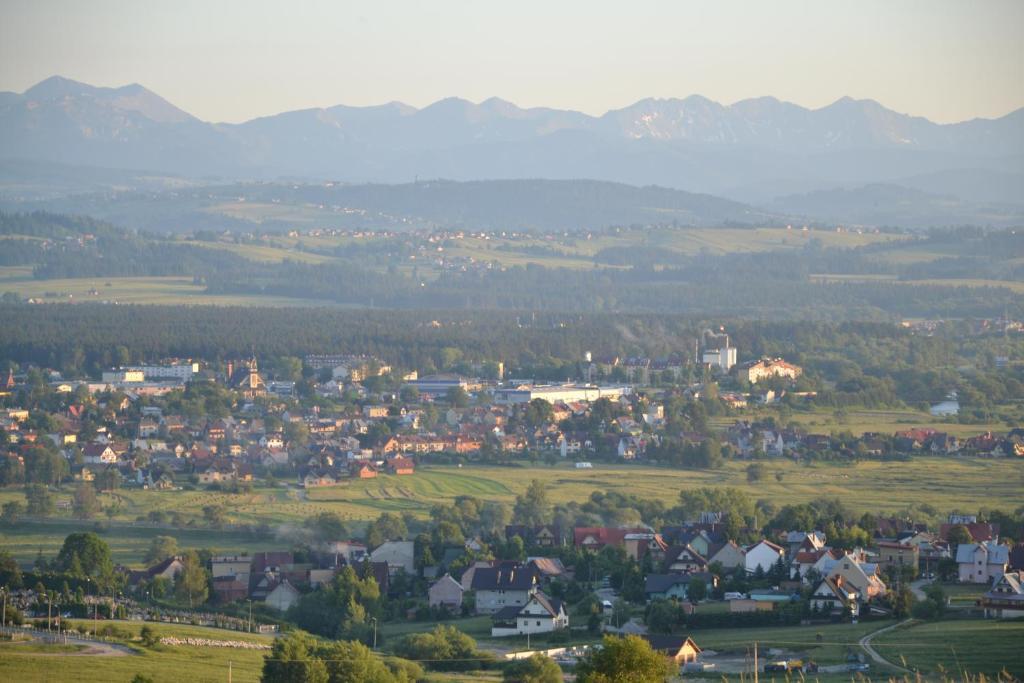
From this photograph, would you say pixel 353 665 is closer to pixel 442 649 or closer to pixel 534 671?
pixel 534 671

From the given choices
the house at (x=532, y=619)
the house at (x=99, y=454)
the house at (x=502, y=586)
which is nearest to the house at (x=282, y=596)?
the house at (x=502, y=586)

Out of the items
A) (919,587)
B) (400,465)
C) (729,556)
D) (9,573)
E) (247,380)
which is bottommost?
(247,380)

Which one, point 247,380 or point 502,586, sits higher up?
point 502,586

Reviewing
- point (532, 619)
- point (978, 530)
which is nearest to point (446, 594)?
point (532, 619)

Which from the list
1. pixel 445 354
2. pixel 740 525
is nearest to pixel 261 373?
pixel 445 354

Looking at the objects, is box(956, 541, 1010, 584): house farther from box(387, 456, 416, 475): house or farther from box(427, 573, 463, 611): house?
box(387, 456, 416, 475): house

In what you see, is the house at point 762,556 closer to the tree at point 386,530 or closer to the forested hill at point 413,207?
the tree at point 386,530

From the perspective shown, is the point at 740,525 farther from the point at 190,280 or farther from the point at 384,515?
the point at 190,280
